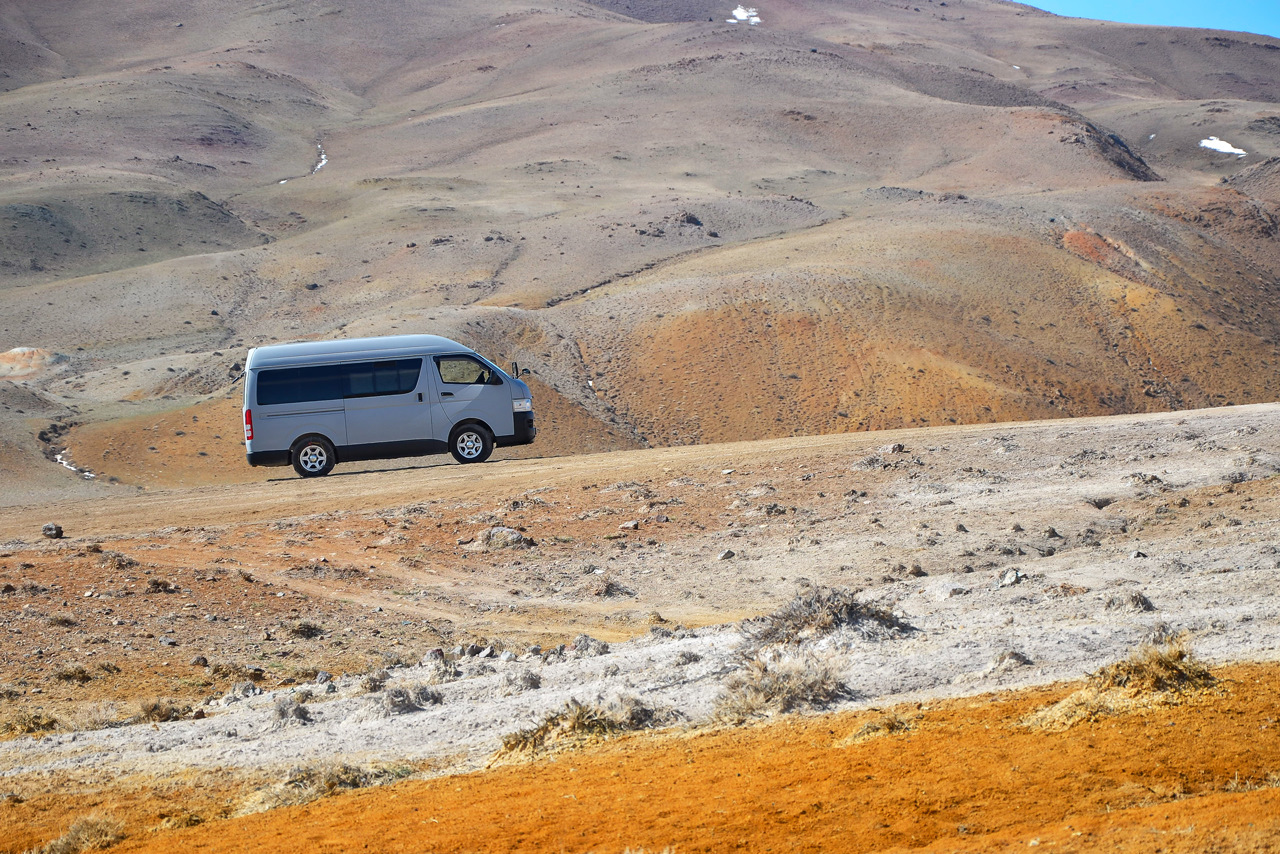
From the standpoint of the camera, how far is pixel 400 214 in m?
58.1

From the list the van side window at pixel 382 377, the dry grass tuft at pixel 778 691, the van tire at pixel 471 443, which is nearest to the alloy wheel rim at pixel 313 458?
the van side window at pixel 382 377

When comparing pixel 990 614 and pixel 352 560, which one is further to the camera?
pixel 352 560

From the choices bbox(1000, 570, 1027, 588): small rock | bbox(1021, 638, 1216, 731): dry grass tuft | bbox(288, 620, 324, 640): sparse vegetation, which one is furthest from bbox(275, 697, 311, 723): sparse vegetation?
bbox(1000, 570, 1027, 588): small rock

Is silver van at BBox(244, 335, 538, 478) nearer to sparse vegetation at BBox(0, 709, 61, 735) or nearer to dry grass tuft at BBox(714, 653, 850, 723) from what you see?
sparse vegetation at BBox(0, 709, 61, 735)

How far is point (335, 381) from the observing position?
2055 centimetres

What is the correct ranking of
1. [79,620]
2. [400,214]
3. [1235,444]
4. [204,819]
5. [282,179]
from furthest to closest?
[282,179] → [400,214] → [1235,444] → [79,620] → [204,819]

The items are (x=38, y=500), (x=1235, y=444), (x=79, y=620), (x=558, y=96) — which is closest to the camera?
(x=79, y=620)

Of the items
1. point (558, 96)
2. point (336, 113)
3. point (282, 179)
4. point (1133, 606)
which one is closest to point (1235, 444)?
point (1133, 606)

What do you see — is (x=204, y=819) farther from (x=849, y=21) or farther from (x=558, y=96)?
(x=849, y=21)

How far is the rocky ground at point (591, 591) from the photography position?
859cm

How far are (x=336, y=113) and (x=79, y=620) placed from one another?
95102mm

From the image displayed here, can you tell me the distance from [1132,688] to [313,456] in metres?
16.8

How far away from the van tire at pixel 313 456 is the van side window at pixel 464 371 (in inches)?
102

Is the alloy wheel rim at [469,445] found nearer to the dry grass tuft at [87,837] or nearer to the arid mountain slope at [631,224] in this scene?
the arid mountain slope at [631,224]
